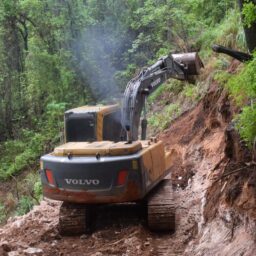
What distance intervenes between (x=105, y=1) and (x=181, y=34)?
20.3 feet

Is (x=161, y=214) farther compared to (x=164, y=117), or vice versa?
(x=164, y=117)

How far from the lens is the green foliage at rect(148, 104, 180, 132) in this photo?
14203 mm

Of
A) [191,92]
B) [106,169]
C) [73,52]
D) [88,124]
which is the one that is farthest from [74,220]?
[73,52]

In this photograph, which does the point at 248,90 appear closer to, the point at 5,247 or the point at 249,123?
the point at 249,123

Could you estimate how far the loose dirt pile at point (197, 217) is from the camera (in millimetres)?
5785

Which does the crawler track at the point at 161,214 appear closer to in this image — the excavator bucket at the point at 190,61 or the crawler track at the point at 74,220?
the crawler track at the point at 74,220

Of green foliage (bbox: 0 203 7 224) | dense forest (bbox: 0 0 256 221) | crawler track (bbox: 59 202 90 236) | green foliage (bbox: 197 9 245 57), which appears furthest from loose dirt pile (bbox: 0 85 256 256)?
dense forest (bbox: 0 0 256 221)

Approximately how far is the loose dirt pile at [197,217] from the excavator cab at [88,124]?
5.15 feet

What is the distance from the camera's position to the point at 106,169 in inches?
293

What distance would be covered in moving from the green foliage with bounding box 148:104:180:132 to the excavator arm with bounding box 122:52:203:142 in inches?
130

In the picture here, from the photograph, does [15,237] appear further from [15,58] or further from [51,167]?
[15,58]

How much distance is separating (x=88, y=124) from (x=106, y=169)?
1907mm

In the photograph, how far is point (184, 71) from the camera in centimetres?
1059

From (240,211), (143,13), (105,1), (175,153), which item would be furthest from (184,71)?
(105,1)
